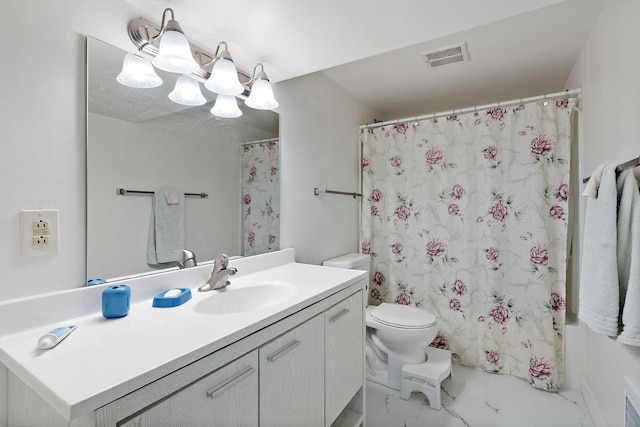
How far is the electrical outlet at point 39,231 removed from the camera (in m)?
0.84

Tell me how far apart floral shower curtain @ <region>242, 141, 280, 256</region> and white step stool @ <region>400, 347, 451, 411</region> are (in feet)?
3.79

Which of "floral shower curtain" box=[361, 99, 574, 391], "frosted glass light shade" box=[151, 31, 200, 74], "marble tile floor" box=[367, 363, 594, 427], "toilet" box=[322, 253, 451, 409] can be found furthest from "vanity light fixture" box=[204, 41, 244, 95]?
"marble tile floor" box=[367, 363, 594, 427]

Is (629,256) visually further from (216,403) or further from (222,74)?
(222,74)

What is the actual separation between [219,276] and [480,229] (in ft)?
6.15

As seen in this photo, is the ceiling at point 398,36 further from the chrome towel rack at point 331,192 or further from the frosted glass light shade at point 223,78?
the chrome towel rack at point 331,192

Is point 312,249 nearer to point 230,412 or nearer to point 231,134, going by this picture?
point 231,134

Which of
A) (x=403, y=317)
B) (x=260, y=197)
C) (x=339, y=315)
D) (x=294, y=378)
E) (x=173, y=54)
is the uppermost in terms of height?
(x=173, y=54)

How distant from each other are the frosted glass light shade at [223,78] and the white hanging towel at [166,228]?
519 mm

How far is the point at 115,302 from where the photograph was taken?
35.5 inches

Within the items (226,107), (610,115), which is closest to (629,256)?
(610,115)

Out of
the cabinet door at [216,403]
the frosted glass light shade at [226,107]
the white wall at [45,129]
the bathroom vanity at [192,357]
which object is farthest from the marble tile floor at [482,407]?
the frosted glass light shade at [226,107]

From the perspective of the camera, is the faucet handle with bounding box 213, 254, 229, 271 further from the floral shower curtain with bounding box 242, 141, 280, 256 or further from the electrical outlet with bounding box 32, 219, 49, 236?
the electrical outlet with bounding box 32, 219, 49, 236

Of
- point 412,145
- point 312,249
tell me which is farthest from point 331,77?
point 312,249

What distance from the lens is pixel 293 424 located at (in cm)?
100
